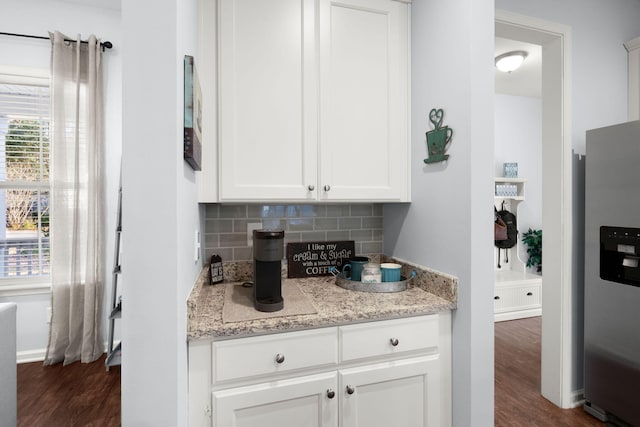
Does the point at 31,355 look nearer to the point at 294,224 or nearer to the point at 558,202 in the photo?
the point at 294,224

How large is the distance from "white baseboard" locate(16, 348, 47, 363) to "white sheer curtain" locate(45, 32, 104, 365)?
0.15 metres

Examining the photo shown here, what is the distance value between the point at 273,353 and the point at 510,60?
3.38 meters

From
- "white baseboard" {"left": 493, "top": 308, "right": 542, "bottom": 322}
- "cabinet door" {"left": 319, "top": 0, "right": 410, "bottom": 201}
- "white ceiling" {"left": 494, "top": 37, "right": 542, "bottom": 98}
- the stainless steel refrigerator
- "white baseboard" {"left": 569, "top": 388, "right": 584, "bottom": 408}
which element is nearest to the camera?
"cabinet door" {"left": 319, "top": 0, "right": 410, "bottom": 201}

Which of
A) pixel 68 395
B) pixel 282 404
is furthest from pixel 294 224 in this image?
Result: pixel 68 395

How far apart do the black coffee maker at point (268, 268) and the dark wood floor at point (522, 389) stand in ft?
5.39

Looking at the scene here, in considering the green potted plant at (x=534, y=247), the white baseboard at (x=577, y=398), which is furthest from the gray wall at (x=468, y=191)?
the green potted plant at (x=534, y=247)

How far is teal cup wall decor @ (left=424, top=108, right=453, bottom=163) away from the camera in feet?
4.81

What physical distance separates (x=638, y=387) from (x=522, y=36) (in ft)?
6.84

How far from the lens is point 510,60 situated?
10.2 feet

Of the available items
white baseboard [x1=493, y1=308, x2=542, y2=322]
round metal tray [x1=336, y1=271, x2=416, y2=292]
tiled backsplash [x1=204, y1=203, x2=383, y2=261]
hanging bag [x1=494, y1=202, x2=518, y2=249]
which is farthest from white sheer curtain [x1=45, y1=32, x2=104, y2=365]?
hanging bag [x1=494, y1=202, x2=518, y2=249]

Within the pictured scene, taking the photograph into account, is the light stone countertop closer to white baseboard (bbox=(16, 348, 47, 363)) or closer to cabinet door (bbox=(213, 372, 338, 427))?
cabinet door (bbox=(213, 372, 338, 427))

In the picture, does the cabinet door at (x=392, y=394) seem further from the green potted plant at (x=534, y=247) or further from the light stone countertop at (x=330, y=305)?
the green potted plant at (x=534, y=247)

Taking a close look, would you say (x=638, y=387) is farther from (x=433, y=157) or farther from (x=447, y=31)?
(x=447, y=31)

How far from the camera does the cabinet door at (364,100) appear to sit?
1587 mm
